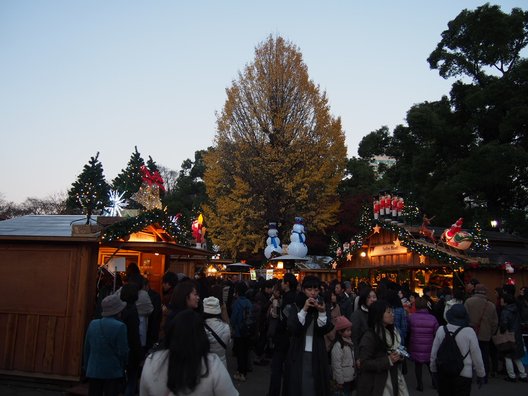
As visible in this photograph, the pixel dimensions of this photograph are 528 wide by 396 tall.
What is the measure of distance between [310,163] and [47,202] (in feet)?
130

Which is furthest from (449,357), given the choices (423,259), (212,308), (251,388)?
(423,259)

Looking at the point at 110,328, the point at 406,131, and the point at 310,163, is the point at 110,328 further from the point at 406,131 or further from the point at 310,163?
the point at 406,131

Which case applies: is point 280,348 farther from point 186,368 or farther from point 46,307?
point 46,307

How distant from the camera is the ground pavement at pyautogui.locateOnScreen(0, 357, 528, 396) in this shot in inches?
318

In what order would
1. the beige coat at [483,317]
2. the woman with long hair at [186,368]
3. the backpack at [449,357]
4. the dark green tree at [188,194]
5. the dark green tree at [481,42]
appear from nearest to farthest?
the woman with long hair at [186,368], the backpack at [449,357], the beige coat at [483,317], the dark green tree at [481,42], the dark green tree at [188,194]

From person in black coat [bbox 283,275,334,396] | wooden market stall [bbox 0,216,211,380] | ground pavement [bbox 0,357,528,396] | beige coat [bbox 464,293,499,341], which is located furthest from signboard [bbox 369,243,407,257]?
person in black coat [bbox 283,275,334,396]

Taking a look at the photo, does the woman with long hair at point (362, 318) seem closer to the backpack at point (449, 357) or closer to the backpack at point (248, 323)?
the backpack at point (449, 357)

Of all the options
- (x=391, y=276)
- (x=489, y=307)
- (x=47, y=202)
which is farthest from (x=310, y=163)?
(x=47, y=202)

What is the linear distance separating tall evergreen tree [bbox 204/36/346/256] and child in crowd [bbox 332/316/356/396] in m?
22.5

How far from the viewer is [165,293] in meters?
7.72

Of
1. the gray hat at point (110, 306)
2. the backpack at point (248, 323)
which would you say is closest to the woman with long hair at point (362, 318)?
the backpack at point (248, 323)

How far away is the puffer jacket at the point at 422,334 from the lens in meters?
8.52

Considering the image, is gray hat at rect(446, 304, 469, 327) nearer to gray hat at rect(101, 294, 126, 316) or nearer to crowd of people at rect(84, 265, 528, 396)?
crowd of people at rect(84, 265, 528, 396)

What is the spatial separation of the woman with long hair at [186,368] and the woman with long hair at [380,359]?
91.8 inches
